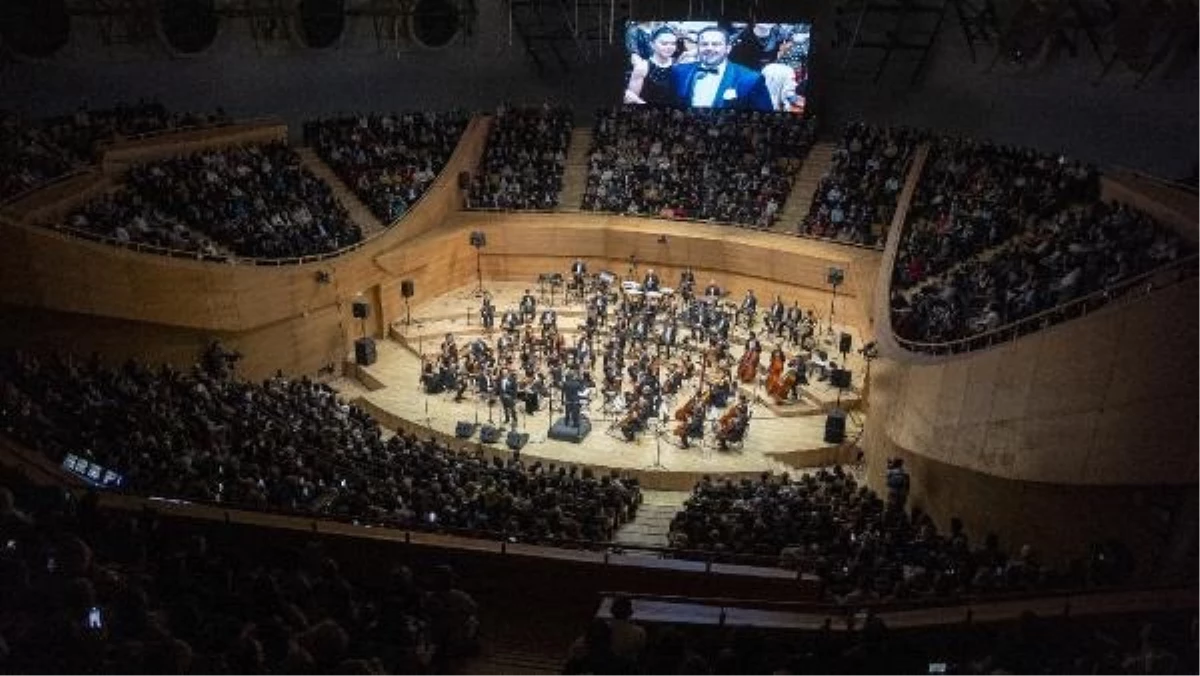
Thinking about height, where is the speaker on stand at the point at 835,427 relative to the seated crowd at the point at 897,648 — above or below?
below

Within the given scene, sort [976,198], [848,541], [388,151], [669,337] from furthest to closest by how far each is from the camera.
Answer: [388,151], [669,337], [976,198], [848,541]

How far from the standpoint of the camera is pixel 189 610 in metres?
6.50

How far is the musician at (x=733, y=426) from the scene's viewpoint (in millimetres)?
16609

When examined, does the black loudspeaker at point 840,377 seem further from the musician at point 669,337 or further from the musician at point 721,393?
the musician at point 669,337

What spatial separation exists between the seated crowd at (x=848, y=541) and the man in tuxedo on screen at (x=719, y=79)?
536 inches

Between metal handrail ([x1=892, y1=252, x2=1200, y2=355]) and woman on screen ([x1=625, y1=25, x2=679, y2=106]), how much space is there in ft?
41.4

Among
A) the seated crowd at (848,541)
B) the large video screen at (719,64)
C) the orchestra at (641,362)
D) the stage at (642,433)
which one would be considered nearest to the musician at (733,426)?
the orchestra at (641,362)

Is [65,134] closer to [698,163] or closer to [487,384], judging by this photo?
[487,384]

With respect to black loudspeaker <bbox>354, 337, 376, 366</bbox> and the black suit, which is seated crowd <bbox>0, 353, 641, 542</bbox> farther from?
the black suit

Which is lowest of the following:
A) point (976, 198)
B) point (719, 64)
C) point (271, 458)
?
point (271, 458)

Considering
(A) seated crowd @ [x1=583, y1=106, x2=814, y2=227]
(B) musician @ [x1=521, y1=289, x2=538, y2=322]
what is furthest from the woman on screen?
(B) musician @ [x1=521, y1=289, x2=538, y2=322]

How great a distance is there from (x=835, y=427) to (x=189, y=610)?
39.5 ft

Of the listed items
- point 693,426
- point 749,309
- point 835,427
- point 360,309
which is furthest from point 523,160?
point 835,427

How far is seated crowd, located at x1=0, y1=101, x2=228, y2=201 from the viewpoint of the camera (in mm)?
18312
